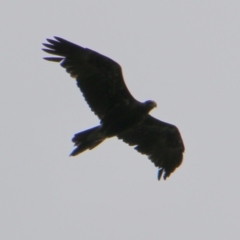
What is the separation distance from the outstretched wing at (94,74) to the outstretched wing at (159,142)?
1112mm

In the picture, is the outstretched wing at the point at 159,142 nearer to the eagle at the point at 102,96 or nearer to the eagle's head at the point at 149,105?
the eagle at the point at 102,96

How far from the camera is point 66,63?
16.9m

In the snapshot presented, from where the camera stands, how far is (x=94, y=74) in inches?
672

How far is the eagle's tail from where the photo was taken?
55.6ft

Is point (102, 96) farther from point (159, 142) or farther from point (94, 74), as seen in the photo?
point (159, 142)

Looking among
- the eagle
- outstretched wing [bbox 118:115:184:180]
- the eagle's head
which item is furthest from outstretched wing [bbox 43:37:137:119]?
outstretched wing [bbox 118:115:184:180]

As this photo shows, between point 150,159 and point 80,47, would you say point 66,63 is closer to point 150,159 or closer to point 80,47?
point 80,47

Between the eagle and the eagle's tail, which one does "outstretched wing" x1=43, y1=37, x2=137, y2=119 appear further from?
the eagle's tail

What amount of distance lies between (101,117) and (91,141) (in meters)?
0.57

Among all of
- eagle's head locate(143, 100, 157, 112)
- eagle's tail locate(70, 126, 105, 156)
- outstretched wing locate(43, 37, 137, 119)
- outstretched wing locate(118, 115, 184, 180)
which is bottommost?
eagle's tail locate(70, 126, 105, 156)

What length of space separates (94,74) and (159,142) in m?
2.34

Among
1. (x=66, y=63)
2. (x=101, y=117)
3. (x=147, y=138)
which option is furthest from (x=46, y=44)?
(x=147, y=138)

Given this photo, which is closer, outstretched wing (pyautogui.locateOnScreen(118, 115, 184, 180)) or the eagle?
the eagle

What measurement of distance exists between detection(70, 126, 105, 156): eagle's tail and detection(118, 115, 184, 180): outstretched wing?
1189 millimetres
